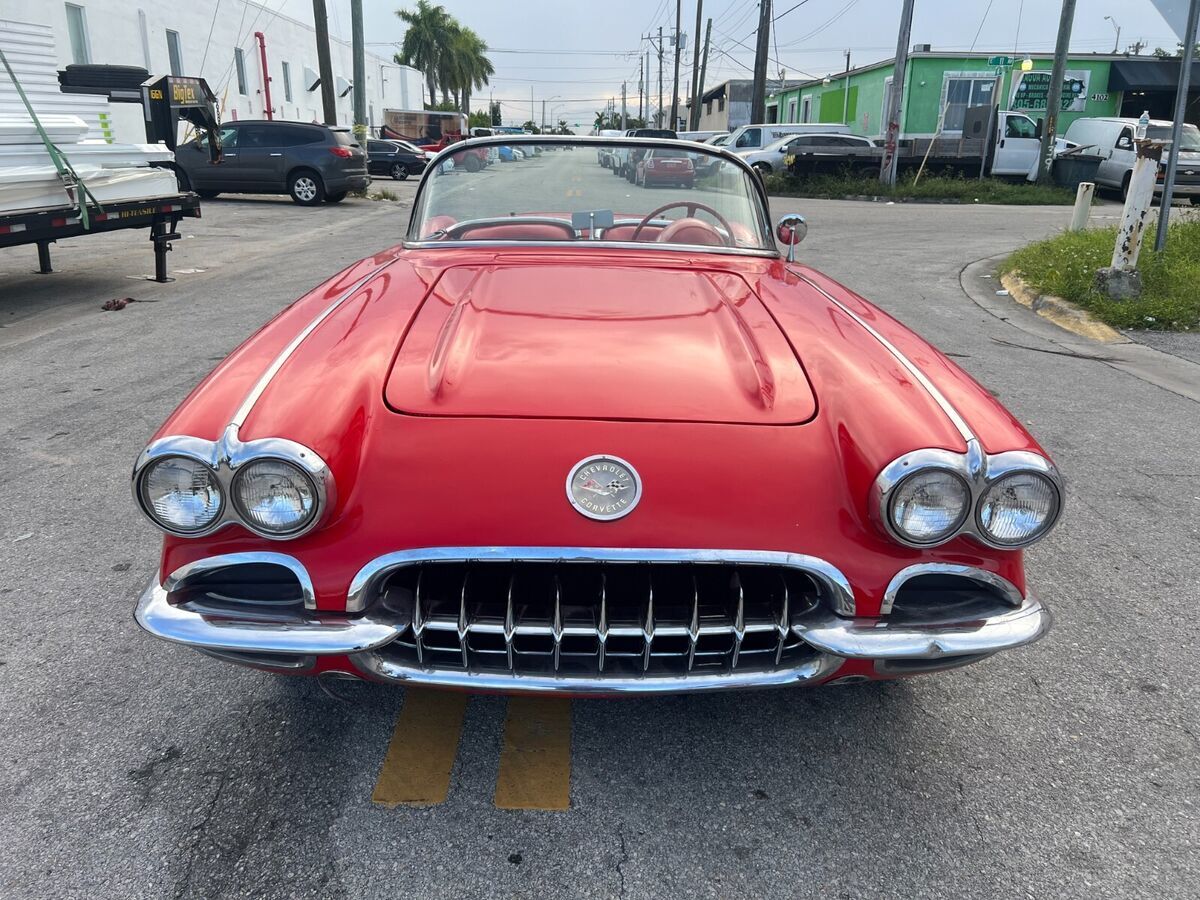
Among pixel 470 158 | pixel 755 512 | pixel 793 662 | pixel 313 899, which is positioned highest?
pixel 470 158

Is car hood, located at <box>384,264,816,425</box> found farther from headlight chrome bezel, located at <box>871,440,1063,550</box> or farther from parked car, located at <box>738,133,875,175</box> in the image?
parked car, located at <box>738,133,875,175</box>

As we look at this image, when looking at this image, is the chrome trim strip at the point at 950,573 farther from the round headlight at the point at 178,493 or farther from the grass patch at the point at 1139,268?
the grass patch at the point at 1139,268

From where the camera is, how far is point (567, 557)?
5.82 ft

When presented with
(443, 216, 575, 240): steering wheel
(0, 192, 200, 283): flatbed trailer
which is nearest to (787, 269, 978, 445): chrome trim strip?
(443, 216, 575, 240): steering wheel

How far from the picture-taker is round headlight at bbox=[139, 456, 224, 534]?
1837 mm

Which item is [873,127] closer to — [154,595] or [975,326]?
[975,326]

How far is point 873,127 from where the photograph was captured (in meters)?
34.7

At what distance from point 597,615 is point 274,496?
2.26 ft

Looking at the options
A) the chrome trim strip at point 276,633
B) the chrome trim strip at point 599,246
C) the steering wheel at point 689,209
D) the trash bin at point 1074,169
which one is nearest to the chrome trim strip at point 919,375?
the chrome trim strip at point 599,246

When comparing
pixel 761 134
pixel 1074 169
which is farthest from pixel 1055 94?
pixel 761 134

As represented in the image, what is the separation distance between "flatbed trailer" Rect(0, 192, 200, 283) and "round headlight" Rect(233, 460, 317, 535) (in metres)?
6.18

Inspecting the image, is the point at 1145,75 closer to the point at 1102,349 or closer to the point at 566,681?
the point at 1102,349

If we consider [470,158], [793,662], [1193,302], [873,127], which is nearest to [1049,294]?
[1193,302]

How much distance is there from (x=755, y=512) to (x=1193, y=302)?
7108 mm
